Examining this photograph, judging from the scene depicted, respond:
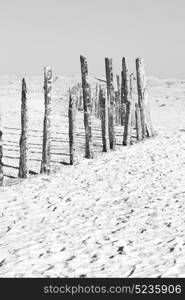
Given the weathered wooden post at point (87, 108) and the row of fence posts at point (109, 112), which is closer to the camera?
the row of fence posts at point (109, 112)

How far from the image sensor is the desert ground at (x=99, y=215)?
20.9ft

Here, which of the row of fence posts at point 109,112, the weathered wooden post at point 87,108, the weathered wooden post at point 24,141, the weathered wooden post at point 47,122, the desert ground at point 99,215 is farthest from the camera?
the weathered wooden post at point 87,108

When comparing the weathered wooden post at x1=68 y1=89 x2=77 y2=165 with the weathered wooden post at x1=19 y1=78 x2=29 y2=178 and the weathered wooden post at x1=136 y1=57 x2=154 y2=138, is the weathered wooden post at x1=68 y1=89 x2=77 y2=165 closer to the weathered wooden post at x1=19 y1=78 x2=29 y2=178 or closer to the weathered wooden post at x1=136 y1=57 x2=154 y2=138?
the weathered wooden post at x1=19 y1=78 x2=29 y2=178

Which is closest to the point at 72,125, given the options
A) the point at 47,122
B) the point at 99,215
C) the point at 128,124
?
the point at 47,122

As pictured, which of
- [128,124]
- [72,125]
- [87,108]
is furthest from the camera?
[128,124]

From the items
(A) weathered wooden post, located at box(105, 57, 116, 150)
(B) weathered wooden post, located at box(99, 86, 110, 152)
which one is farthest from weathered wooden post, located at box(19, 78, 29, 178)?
(A) weathered wooden post, located at box(105, 57, 116, 150)

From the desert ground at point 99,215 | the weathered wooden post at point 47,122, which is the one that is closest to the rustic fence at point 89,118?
the weathered wooden post at point 47,122

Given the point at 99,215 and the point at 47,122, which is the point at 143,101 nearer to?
the point at 47,122

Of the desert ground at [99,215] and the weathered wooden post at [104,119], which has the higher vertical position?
the weathered wooden post at [104,119]

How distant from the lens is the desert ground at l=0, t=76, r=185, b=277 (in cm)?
638

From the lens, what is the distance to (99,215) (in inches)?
351

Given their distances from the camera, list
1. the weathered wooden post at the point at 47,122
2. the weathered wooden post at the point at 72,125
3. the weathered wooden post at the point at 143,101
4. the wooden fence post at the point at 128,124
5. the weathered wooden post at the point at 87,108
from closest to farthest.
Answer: the weathered wooden post at the point at 47,122
the weathered wooden post at the point at 72,125
the weathered wooden post at the point at 87,108
the wooden fence post at the point at 128,124
the weathered wooden post at the point at 143,101

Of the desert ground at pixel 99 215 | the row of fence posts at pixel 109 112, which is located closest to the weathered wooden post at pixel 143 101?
the row of fence posts at pixel 109 112

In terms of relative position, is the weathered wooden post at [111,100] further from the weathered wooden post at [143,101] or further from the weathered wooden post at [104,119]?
the weathered wooden post at [143,101]
